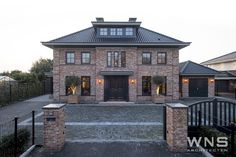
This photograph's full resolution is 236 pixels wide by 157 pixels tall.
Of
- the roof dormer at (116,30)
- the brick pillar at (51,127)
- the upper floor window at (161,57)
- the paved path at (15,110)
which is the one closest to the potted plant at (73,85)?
the paved path at (15,110)

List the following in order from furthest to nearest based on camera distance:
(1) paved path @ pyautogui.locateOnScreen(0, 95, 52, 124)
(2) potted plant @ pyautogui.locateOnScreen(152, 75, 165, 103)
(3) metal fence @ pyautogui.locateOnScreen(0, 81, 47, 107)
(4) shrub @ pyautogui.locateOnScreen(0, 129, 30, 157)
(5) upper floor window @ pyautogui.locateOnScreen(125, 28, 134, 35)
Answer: (5) upper floor window @ pyautogui.locateOnScreen(125, 28, 134, 35) → (2) potted plant @ pyautogui.locateOnScreen(152, 75, 165, 103) → (3) metal fence @ pyautogui.locateOnScreen(0, 81, 47, 107) → (1) paved path @ pyautogui.locateOnScreen(0, 95, 52, 124) → (4) shrub @ pyautogui.locateOnScreen(0, 129, 30, 157)

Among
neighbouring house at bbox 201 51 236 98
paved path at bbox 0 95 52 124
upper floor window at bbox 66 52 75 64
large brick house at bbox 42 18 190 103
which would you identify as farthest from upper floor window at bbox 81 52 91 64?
neighbouring house at bbox 201 51 236 98

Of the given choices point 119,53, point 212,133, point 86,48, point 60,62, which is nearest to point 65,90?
point 60,62

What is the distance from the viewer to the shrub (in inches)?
238

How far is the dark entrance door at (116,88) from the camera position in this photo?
2217 cm

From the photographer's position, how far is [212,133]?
7.16 metres

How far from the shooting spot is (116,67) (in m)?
21.9

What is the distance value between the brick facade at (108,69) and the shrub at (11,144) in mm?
14608

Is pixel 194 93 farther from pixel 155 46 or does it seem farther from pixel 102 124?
pixel 102 124

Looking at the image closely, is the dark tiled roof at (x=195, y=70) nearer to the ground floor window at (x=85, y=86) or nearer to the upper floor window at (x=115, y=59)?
the upper floor window at (x=115, y=59)

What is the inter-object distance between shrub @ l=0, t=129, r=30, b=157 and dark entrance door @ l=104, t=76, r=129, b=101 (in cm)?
1501

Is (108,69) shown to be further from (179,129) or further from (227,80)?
(227,80)
